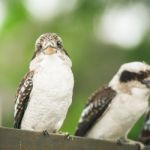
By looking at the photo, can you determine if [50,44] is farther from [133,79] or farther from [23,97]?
[133,79]

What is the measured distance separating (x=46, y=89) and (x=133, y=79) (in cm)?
166

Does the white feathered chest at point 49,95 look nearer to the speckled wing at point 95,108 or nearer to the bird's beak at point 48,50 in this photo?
the bird's beak at point 48,50

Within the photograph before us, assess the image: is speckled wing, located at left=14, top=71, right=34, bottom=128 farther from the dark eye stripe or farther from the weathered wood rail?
the dark eye stripe

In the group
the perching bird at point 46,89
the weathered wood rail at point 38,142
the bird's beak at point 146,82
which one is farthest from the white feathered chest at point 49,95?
the bird's beak at point 146,82

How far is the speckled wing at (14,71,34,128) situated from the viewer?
7.83 metres

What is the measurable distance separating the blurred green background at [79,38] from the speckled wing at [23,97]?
4.58 meters

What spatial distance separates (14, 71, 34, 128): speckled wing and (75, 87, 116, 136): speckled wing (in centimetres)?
127

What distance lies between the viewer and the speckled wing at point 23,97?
25.7 feet

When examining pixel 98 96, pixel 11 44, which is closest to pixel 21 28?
pixel 11 44

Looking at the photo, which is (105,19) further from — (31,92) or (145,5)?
(31,92)

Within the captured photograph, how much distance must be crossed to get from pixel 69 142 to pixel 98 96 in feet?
7.08

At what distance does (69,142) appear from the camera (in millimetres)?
6941

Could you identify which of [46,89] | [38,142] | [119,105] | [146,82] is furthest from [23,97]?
[146,82]

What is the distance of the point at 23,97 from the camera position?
7875 millimetres
